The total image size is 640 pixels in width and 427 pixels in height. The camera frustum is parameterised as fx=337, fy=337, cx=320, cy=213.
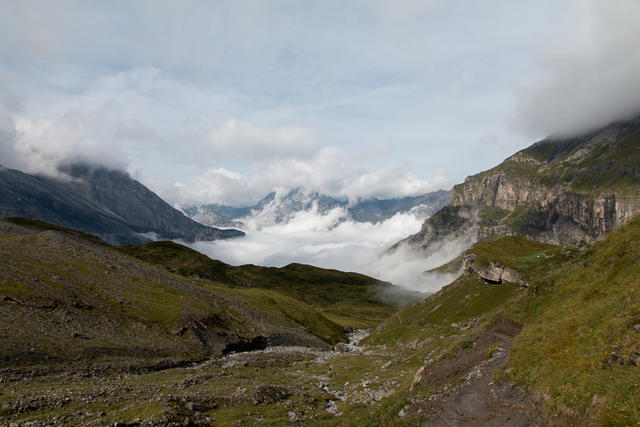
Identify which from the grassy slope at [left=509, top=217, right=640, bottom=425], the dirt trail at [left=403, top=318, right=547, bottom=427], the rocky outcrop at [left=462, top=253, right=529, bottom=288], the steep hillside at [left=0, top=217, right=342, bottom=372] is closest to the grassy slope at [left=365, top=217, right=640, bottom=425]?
the grassy slope at [left=509, top=217, right=640, bottom=425]

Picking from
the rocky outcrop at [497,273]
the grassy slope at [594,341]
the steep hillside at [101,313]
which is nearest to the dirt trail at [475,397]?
the grassy slope at [594,341]

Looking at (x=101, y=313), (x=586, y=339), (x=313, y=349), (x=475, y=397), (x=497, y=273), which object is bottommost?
(x=313, y=349)

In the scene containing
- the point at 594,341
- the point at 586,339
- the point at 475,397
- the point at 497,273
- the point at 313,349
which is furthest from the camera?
the point at 313,349

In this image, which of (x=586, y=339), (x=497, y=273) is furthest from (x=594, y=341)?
(x=497, y=273)

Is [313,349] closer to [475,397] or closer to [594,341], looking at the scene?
[475,397]

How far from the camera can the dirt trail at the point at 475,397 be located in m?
22.0

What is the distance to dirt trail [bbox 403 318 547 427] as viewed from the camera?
72.3 ft

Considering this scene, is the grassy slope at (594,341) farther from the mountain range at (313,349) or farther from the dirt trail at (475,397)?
the dirt trail at (475,397)

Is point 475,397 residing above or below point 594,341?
below

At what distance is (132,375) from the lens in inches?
2303

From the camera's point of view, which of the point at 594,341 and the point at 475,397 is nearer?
the point at 594,341

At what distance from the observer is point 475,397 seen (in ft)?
86.8

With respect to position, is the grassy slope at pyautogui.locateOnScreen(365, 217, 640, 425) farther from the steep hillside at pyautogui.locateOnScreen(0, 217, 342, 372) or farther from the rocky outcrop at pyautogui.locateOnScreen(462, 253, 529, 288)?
the steep hillside at pyautogui.locateOnScreen(0, 217, 342, 372)

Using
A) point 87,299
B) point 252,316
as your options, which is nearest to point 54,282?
point 87,299
